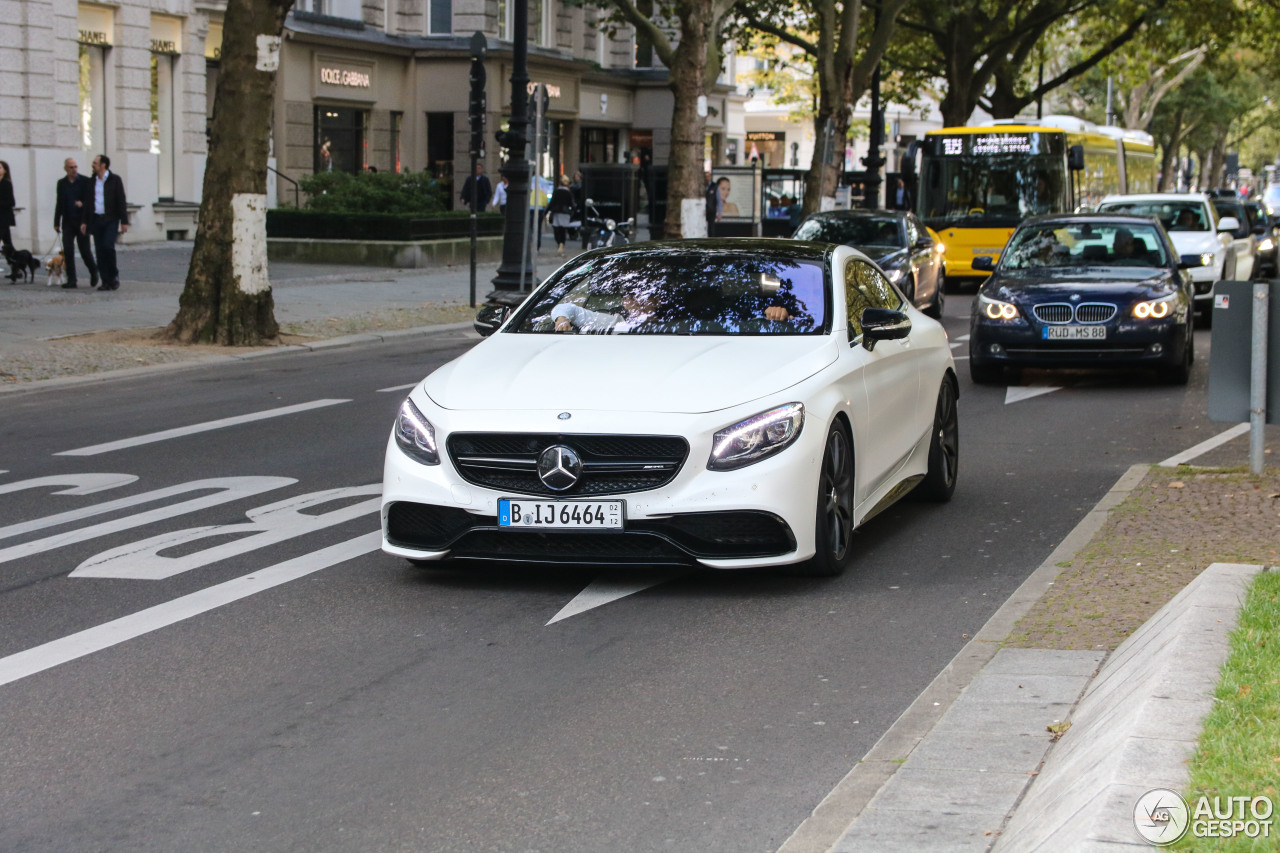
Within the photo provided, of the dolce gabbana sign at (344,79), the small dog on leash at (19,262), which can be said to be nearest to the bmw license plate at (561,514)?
the small dog on leash at (19,262)

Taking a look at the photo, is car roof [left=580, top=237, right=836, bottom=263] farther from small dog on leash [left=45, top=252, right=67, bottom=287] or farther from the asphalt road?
small dog on leash [left=45, top=252, right=67, bottom=287]

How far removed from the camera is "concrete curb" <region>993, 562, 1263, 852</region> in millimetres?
3861

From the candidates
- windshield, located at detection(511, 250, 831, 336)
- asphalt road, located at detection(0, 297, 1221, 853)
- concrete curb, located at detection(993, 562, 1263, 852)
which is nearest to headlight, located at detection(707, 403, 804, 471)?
asphalt road, located at detection(0, 297, 1221, 853)

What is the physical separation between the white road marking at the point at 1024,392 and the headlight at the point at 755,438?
7880mm

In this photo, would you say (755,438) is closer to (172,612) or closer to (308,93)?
(172,612)

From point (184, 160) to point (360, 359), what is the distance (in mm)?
20310

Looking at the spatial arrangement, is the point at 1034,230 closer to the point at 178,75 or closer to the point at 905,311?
the point at 905,311

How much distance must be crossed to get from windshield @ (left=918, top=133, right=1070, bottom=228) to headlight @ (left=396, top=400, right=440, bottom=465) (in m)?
26.0

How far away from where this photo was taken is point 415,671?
20.0ft

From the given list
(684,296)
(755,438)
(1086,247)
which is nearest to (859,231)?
(1086,247)

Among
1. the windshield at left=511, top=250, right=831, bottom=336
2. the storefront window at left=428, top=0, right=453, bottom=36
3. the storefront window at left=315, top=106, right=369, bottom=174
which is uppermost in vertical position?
the storefront window at left=428, top=0, right=453, bottom=36

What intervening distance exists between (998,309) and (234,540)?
904cm

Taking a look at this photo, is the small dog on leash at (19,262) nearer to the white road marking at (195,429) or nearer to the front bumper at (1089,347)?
the white road marking at (195,429)

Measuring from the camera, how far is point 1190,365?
16.1 m
